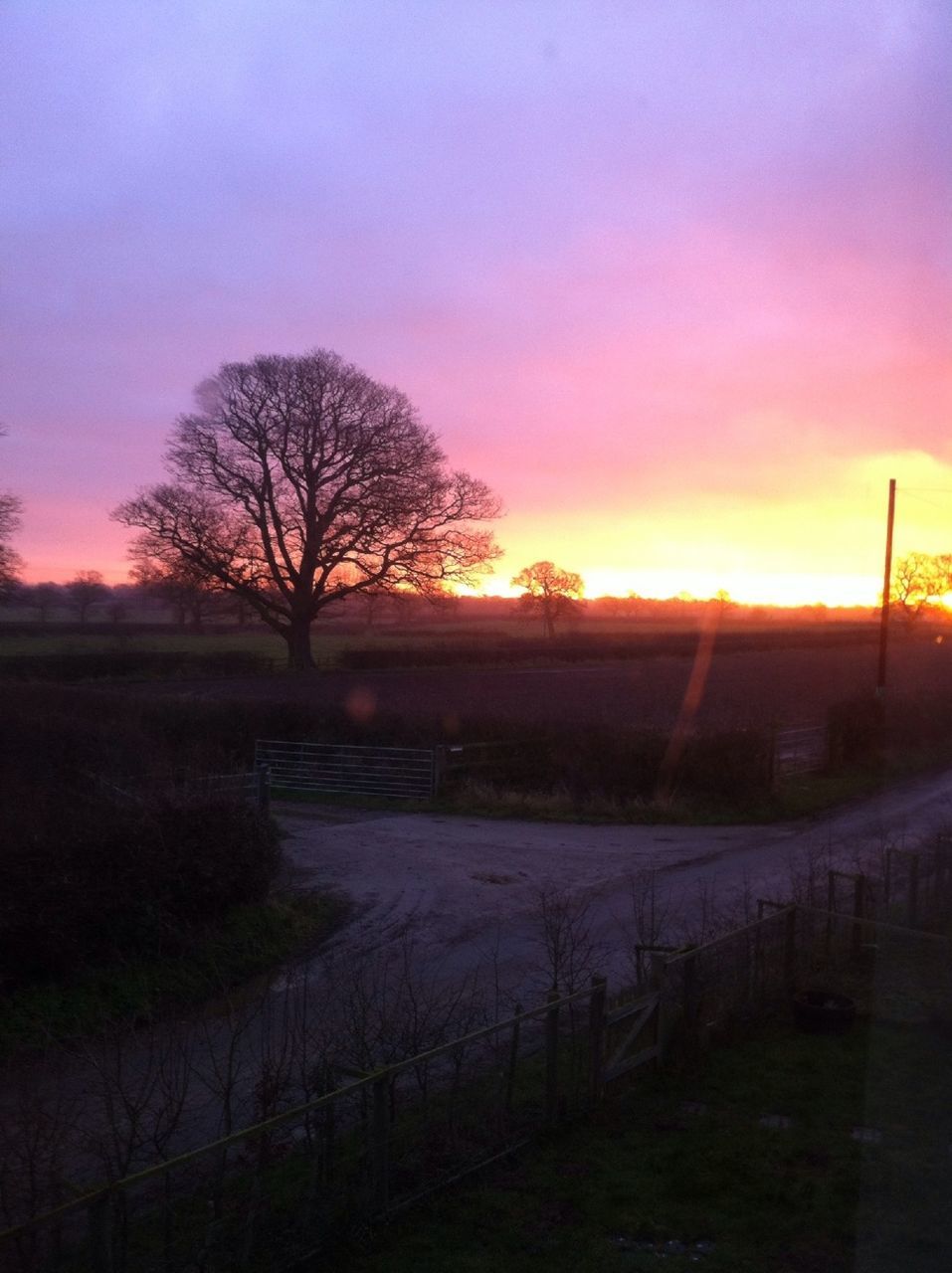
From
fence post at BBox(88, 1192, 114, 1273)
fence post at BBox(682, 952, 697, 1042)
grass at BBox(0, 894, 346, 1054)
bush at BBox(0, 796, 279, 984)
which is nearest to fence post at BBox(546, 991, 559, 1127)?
fence post at BBox(682, 952, 697, 1042)

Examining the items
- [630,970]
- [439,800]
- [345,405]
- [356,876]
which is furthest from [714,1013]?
[345,405]

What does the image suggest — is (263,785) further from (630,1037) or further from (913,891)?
(630,1037)

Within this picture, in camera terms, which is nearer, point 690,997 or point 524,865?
point 690,997

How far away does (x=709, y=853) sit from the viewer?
61.5 ft

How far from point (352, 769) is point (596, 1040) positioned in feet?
64.6

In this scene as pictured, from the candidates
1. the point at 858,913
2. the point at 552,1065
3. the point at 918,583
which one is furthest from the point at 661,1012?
the point at 918,583

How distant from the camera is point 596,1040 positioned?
24.6 ft

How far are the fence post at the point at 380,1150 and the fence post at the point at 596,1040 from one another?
196 centimetres

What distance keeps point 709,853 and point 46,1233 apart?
15.0m

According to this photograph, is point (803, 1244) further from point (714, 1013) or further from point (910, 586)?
point (910, 586)

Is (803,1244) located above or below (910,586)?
below

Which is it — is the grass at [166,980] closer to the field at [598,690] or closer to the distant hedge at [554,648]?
the field at [598,690]

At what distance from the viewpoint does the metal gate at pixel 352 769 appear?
25.7 meters

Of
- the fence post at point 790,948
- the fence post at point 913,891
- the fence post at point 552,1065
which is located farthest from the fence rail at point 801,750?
the fence post at point 552,1065
